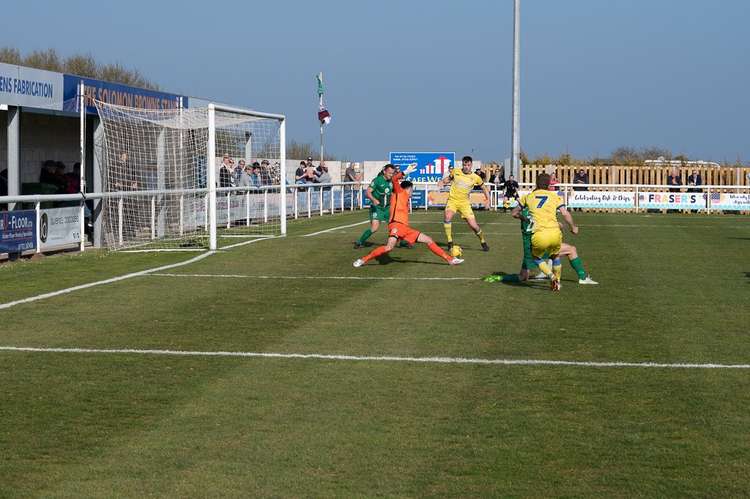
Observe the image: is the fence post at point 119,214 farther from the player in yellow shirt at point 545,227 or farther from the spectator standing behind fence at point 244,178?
the player in yellow shirt at point 545,227

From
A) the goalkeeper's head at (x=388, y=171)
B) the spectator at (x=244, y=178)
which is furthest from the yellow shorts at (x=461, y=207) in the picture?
the spectator at (x=244, y=178)

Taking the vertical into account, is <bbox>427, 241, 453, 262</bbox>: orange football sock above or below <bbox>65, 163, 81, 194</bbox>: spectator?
below

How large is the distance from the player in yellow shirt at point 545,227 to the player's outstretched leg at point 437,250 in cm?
322

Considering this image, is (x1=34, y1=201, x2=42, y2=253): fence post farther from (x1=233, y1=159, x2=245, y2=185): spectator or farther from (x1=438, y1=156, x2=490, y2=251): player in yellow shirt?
(x1=233, y1=159, x2=245, y2=185): spectator

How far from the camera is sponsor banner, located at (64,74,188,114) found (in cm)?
2477

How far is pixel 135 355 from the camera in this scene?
35.1ft

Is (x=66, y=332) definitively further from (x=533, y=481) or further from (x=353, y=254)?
(x=353, y=254)

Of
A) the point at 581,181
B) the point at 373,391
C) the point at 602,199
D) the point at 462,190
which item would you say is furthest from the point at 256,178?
the point at 581,181

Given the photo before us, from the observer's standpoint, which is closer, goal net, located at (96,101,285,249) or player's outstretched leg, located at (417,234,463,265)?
player's outstretched leg, located at (417,234,463,265)

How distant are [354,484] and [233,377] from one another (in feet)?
10.8

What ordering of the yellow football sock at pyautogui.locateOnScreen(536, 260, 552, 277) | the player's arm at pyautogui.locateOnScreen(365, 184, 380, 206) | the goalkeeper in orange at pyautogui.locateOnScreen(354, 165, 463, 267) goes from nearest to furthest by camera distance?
1. the yellow football sock at pyautogui.locateOnScreen(536, 260, 552, 277)
2. the goalkeeper in orange at pyautogui.locateOnScreen(354, 165, 463, 267)
3. the player's arm at pyautogui.locateOnScreen(365, 184, 380, 206)

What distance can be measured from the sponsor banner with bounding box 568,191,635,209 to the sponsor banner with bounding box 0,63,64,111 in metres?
29.2

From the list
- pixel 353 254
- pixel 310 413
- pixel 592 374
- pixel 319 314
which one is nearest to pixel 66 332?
pixel 319 314

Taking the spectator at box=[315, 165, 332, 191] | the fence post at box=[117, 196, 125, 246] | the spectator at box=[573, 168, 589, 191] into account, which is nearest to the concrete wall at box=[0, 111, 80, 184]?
the fence post at box=[117, 196, 125, 246]
